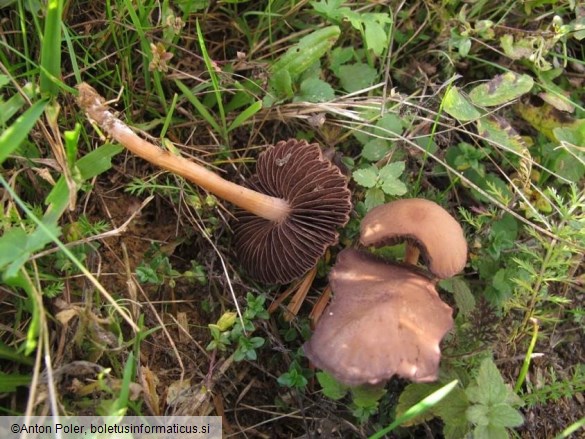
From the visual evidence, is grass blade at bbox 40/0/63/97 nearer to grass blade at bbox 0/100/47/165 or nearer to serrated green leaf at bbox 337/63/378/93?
grass blade at bbox 0/100/47/165

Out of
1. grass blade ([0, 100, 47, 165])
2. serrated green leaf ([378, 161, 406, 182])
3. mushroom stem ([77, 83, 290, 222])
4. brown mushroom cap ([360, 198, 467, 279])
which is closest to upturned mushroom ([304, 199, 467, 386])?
brown mushroom cap ([360, 198, 467, 279])

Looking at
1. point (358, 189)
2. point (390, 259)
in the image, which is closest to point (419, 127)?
point (358, 189)

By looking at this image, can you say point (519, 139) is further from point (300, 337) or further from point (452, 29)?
point (300, 337)

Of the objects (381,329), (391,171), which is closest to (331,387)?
(381,329)

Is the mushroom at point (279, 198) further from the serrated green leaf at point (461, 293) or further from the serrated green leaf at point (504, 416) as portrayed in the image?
the serrated green leaf at point (504, 416)

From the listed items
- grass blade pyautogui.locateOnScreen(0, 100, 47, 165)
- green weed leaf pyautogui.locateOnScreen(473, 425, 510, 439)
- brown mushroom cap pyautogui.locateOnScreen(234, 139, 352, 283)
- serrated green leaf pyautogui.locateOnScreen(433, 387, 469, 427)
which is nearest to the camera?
grass blade pyautogui.locateOnScreen(0, 100, 47, 165)
